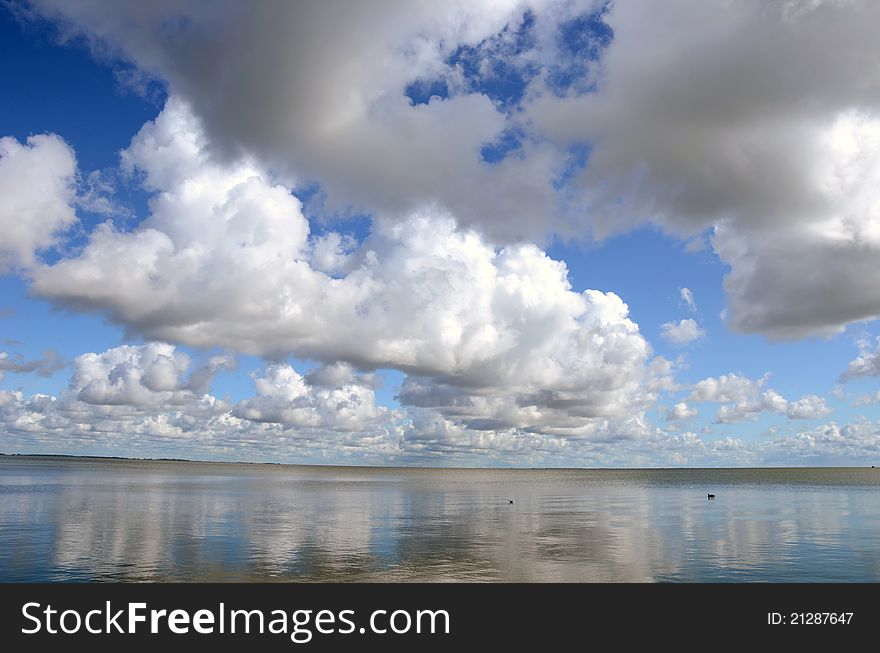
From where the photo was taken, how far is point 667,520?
7488 centimetres

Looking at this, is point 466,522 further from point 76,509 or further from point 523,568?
point 76,509
